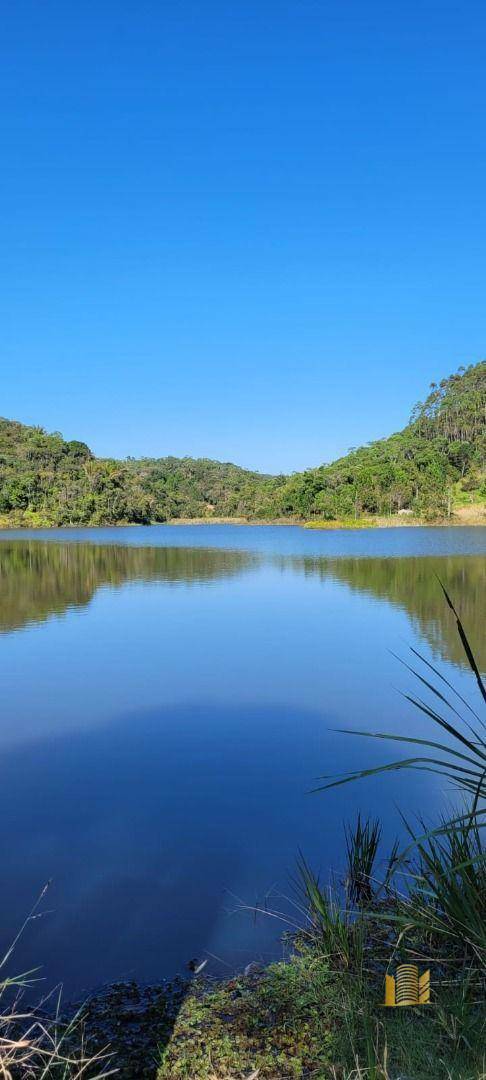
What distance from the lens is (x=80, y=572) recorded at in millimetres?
22781

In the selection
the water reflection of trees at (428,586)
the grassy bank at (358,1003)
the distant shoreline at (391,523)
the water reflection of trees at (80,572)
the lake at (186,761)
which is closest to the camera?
the grassy bank at (358,1003)

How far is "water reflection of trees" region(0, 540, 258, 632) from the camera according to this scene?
1545cm

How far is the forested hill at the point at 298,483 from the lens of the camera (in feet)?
223

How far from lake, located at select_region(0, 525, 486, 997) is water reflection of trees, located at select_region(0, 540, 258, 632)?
0.42m

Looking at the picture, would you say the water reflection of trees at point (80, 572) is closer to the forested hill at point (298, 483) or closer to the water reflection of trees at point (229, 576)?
the water reflection of trees at point (229, 576)

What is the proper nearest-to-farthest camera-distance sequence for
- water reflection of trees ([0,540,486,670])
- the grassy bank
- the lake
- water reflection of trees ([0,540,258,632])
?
the grassy bank
the lake
water reflection of trees ([0,540,486,670])
water reflection of trees ([0,540,258,632])

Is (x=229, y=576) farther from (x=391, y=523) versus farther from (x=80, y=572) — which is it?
(x=391, y=523)

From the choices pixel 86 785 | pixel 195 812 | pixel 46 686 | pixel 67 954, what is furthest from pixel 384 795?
pixel 46 686

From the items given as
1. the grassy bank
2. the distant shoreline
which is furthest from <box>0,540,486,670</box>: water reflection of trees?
the distant shoreline

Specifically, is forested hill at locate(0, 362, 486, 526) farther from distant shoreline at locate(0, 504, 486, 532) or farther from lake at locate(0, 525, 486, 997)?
lake at locate(0, 525, 486, 997)

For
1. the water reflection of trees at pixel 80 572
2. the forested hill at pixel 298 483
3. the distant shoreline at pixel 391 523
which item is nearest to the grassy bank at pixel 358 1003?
the water reflection of trees at pixel 80 572

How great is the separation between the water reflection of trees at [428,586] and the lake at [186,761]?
0.39 ft

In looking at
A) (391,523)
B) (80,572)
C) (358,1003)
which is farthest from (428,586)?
(391,523)

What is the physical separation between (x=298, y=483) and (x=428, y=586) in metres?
62.4
